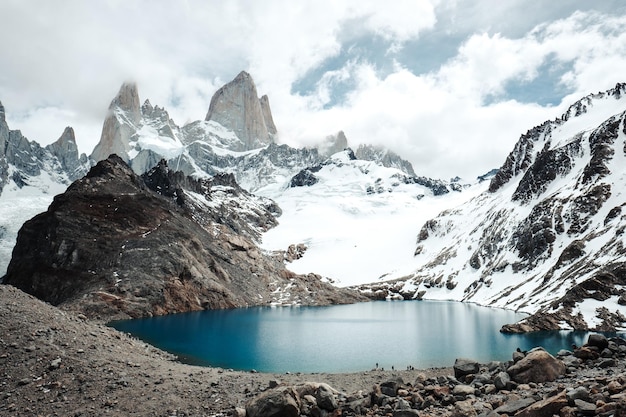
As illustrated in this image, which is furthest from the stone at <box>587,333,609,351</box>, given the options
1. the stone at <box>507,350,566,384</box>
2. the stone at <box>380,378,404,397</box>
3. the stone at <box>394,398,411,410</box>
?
the stone at <box>394,398,411,410</box>

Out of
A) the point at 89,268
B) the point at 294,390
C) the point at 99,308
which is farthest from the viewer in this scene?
the point at 89,268

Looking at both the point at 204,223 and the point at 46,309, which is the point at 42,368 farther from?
the point at 204,223

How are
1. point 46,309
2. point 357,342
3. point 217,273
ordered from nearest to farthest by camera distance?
point 46,309 < point 357,342 < point 217,273

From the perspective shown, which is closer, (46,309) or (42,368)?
(42,368)

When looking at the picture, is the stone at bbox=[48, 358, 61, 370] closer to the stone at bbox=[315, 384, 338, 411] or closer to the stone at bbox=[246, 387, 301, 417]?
the stone at bbox=[246, 387, 301, 417]

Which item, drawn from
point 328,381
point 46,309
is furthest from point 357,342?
point 46,309

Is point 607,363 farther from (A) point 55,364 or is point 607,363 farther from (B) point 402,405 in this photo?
(A) point 55,364
